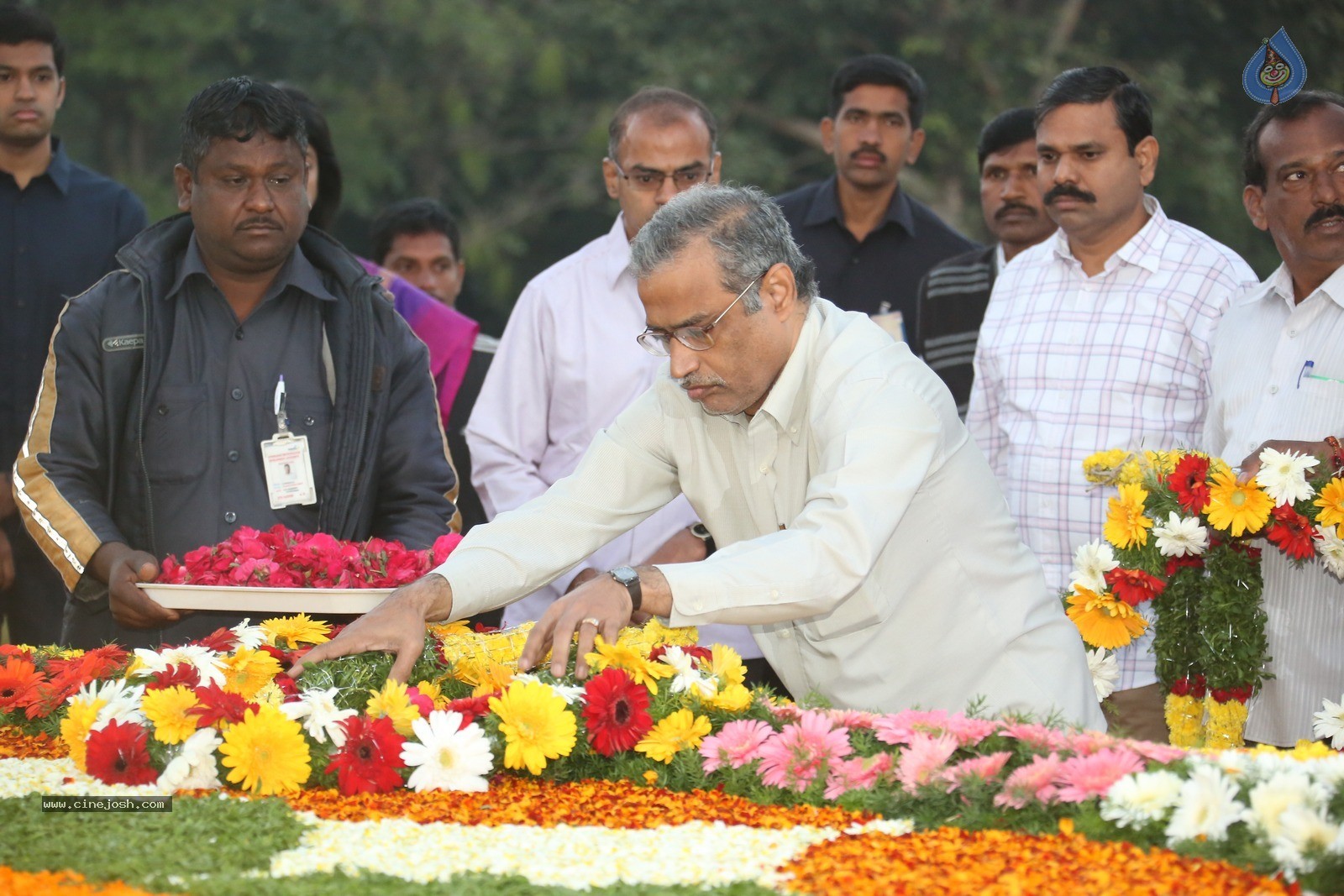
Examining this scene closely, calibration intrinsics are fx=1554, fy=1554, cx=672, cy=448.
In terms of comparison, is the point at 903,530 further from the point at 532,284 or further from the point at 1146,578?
the point at 532,284

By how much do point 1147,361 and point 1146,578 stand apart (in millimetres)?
999

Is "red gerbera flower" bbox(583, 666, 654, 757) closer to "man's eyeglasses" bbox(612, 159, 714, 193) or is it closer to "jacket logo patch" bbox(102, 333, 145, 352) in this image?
"jacket logo patch" bbox(102, 333, 145, 352)

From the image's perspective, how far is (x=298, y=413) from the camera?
4.61 meters

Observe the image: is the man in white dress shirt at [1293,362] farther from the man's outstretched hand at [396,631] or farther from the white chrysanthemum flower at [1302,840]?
the man's outstretched hand at [396,631]

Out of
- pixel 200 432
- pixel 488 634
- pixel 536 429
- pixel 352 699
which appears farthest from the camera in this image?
pixel 536 429

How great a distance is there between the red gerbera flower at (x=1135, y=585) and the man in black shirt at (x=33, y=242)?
362cm

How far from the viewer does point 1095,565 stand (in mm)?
4199

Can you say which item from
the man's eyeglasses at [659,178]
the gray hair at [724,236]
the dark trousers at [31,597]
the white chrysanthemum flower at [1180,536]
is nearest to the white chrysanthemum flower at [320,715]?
the gray hair at [724,236]

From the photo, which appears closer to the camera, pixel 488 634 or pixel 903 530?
pixel 903 530

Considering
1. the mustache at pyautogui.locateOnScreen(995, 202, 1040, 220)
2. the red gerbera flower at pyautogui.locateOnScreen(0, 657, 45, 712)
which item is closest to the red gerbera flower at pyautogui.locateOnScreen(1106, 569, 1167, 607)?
the mustache at pyautogui.locateOnScreen(995, 202, 1040, 220)

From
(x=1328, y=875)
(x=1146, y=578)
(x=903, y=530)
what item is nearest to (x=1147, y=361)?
(x=1146, y=578)

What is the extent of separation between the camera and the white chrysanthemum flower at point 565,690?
3.20 metres

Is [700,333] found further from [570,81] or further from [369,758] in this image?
[570,81]

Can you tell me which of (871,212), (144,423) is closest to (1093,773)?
(144,423)
